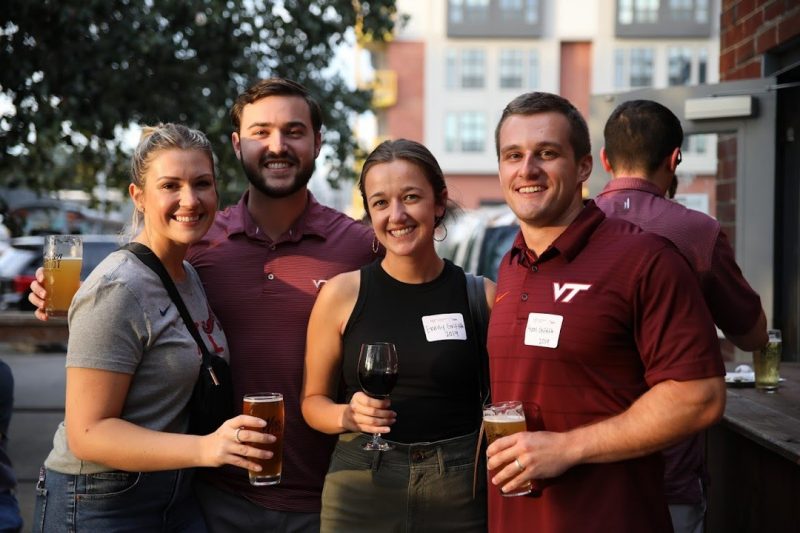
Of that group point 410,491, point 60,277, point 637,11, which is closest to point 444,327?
point 410,491

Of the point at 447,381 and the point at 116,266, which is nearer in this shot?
the point at 116,266

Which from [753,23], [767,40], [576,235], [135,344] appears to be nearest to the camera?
[576,235]

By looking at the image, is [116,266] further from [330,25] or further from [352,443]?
[330,25]

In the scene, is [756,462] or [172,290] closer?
[172,290]

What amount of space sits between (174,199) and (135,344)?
0.49 meters

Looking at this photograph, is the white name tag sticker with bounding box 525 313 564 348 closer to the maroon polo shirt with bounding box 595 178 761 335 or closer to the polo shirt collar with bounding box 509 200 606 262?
the polo shirt collar with bounding box 509 200 606 262

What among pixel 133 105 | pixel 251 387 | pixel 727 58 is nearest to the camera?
pixel 251 387

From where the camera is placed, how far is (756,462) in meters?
3.53

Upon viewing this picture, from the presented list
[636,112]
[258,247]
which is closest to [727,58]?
[636,112]

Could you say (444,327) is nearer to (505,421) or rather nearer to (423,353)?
(423,353)

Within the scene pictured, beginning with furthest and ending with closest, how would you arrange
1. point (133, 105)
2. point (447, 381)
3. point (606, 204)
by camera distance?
1. point (133, 105)
2. point (606, 204)
3. point (447, 381)

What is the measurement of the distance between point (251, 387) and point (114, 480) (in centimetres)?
61

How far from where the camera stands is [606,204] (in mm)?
3271

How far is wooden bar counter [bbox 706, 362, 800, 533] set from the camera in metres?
3.13
